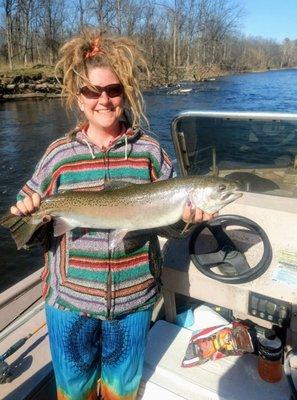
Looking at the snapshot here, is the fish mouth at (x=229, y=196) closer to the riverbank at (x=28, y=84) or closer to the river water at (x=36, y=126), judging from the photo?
the river water at (x=36, y=126)

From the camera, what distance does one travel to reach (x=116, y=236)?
2.25 m

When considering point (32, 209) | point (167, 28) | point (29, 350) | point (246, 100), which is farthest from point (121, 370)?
A: point (167, 28)

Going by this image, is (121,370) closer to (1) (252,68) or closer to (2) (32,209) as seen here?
(2) (32,209)

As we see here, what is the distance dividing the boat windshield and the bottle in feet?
4.78

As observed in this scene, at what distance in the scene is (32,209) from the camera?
2281mm

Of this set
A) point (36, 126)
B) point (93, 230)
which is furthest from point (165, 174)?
point (36, 126)

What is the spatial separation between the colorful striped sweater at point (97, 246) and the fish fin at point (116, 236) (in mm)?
28

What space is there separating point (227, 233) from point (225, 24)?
83.8 metres

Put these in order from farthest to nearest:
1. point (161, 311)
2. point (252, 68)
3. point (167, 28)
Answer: point (252, 68) → point (167, 28) → point (161, 311)

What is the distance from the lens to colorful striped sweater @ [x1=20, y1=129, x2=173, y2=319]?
2245mm

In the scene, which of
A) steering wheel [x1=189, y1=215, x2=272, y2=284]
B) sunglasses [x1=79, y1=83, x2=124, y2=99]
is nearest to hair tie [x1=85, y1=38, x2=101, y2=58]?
sunglasses [x1=79, y1=83, x2=124, y2=99]

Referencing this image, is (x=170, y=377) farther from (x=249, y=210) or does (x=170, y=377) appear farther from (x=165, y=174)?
(x=165, y=174)

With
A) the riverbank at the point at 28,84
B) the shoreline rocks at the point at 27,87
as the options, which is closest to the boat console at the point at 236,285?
the riverbank at the point at 28,84

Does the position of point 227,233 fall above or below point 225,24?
below
